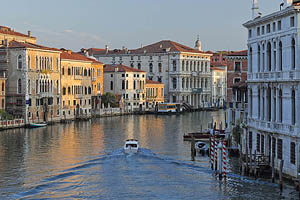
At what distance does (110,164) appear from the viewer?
922 inches

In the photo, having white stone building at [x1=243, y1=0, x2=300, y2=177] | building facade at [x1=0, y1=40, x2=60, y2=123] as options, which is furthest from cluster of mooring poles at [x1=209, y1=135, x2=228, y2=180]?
building facade at [x1=0, y1=40, x2=60, y2=123]

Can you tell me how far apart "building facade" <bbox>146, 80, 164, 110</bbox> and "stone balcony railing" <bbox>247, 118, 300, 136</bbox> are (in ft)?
142

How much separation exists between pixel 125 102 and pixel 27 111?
65.2 ft

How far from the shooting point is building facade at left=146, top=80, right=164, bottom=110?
65.2m

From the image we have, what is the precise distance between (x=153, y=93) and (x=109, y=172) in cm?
4504

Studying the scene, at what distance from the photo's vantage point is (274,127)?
18.8 m

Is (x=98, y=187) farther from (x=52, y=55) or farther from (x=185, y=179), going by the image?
(x=52, y=55)

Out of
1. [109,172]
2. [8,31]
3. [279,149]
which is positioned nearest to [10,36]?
[8,31]

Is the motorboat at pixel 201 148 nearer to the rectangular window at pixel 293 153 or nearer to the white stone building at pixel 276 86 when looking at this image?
the white stone building at pixel 276 86

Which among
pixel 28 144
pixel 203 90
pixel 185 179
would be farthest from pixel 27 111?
pixel 203 90

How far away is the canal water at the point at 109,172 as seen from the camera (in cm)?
1808

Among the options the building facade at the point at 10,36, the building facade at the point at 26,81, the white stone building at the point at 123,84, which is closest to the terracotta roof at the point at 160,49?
the white stone building at the point at 123,84

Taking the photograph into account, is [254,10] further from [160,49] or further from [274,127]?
[160,49]

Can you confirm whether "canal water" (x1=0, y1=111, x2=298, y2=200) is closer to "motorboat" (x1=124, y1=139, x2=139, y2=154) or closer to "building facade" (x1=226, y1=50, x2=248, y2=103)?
"motorboat" (x1=124, y1=139, x2=139, y2=154)
